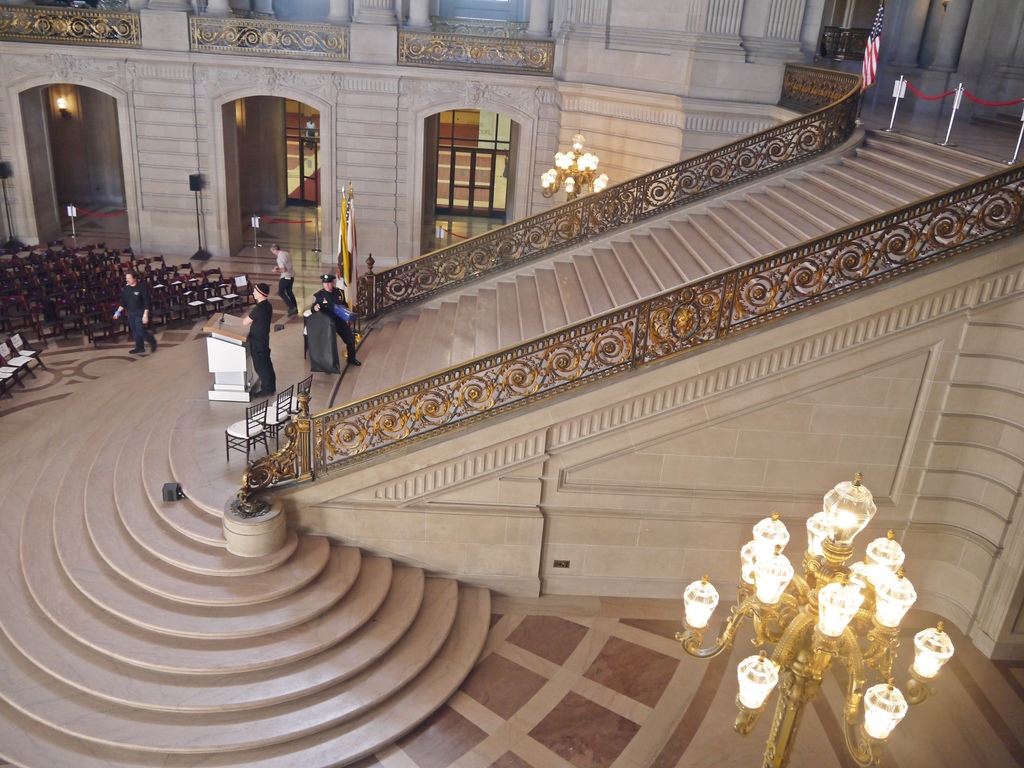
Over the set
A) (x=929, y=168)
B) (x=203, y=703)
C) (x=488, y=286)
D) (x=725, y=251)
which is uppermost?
(x=929, y=168)

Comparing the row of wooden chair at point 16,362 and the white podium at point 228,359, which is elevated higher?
the white podium at point 228,359

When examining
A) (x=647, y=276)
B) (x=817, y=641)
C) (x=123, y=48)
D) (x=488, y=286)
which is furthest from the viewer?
(x=123, y=48)

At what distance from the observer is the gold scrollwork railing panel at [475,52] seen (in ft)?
55.0

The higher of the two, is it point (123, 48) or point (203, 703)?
point (123, 48)

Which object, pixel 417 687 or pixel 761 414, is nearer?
pixel 417 687

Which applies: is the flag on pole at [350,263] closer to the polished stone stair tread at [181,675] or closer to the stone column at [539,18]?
the polished stone stair tread at [181,675]

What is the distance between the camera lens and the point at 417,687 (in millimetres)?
6895

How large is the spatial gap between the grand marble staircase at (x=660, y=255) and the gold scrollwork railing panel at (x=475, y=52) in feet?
23.5

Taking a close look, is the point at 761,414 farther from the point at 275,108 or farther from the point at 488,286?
the point at 275,108

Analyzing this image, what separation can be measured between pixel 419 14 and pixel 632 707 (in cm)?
1523

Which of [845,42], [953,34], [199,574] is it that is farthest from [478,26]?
[199,574]

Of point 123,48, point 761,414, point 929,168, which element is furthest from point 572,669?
point 123,48

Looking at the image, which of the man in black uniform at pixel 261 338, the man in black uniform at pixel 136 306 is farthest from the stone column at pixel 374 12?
the man in black uniform at pixel 261 338

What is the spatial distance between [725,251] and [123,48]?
13697 mm
